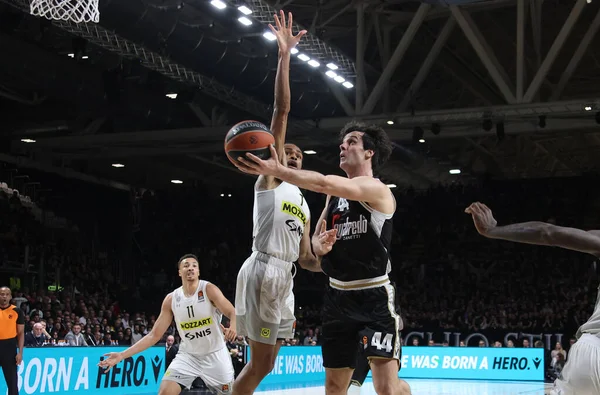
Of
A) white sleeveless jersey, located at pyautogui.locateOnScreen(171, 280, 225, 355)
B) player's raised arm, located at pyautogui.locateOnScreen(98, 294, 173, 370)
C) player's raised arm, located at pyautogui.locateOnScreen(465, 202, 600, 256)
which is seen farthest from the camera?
white sleeveless jersey, located at pyautogui.locateOnScreen(171, 280, 225, 355)

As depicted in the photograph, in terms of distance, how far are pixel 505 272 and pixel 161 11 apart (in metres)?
17.7

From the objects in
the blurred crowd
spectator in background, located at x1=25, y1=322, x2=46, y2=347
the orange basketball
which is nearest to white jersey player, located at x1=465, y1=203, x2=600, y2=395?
the orange basketball

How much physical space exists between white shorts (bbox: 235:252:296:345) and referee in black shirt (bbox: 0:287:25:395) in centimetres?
686

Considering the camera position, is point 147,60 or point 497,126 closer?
point 147,60

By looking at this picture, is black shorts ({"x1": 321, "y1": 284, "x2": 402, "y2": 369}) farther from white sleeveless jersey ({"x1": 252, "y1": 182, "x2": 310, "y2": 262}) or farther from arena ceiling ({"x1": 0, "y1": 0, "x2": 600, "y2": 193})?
arena ceiling ({"x1": 0, "y1": 0, "x2": 600, "y2": 193})

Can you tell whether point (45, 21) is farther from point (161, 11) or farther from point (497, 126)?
point (497, 126)

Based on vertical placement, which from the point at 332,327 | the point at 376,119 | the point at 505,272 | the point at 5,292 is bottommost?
the point at 332,327

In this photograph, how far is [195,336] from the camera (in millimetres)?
8242

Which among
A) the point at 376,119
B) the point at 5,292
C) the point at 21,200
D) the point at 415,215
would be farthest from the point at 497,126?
the point at 21,200

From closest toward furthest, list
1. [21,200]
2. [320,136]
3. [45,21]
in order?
[45,21]
[320,136]
[21,200]

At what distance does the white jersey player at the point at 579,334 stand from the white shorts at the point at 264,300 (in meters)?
2.31

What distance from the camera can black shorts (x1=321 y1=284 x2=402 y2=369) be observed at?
563 cm

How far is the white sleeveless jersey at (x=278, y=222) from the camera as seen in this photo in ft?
20.5

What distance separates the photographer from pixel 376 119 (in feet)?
68.3
